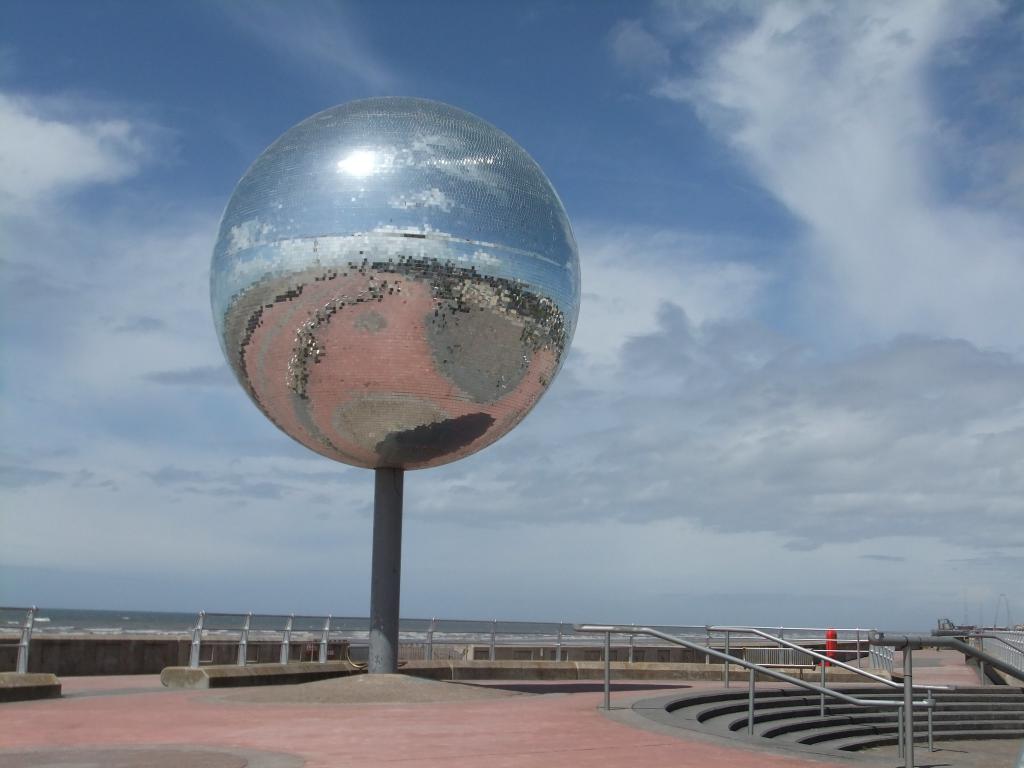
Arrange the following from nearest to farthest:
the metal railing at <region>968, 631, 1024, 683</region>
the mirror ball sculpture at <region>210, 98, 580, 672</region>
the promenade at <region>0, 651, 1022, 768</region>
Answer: the promenade at <region>0, 651, 1022, 768</region>, the mirror ball sculpture at <region>210, 98, 580, 672</region>, the metal railing at <region>968, 631, 1024, 683</region>

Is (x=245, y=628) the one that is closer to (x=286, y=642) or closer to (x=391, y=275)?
(x=286, y=642)

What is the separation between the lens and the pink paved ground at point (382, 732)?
9117 millimetres

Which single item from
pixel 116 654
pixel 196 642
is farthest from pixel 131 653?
pixel 196 642

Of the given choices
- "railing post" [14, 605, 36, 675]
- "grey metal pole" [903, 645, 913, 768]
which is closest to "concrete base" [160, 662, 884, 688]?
"railing post" [14, 605, 36, 675]

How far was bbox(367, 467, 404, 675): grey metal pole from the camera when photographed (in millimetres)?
16156

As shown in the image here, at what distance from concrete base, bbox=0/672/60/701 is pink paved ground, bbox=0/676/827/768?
9.3 inches

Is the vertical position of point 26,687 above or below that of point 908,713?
below

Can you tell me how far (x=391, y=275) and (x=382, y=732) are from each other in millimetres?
5961

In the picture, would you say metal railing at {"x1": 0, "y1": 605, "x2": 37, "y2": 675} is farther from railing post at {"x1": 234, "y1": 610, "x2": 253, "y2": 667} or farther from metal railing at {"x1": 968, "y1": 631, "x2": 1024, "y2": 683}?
metal railing at {"x1": 968, "y1": 631, "x2": 1024, "y2": 683}

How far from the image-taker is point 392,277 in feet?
45.8

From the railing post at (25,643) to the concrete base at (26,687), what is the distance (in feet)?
8.56

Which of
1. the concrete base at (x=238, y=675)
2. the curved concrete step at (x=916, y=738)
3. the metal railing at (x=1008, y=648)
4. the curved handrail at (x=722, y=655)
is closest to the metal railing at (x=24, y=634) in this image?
the concrete base at (x=238, y=675)

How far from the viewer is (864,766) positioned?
920 centimetres

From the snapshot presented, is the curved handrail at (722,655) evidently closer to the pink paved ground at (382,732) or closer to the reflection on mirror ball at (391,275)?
the pink paved ground at (382,732)
